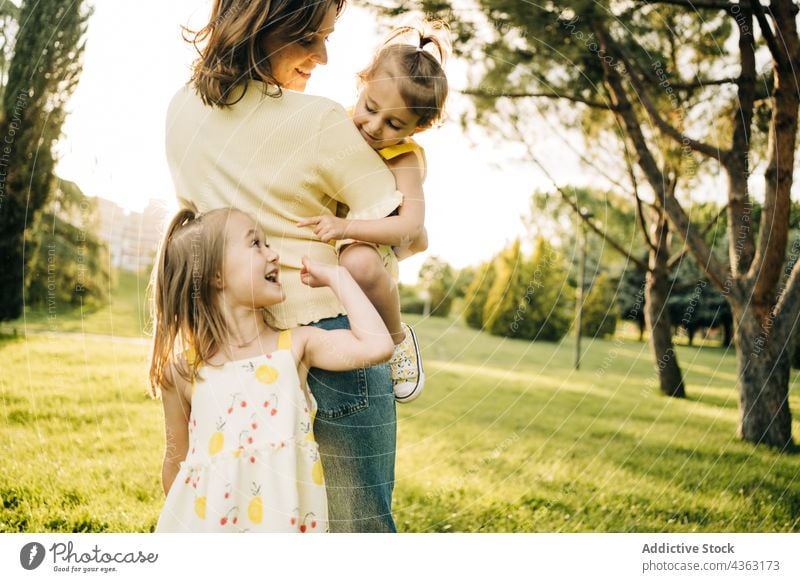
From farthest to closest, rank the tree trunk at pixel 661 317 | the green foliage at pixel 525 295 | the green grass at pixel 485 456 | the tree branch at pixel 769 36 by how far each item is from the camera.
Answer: the green foliage at pixel 525 295 < the tree trunk at pixel 661 317 < the tree branch at pixel 769 36 < the green grass at pixel 485 456

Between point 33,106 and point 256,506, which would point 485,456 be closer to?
point 256,506

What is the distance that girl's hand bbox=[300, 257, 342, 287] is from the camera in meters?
1.56

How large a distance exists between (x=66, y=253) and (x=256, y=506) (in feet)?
15.9

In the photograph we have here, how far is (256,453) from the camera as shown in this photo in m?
1.63

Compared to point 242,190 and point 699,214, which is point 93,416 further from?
point 699,214

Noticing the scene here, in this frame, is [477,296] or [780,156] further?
[477,296]

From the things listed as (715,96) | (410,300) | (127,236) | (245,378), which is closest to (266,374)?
(245,378)

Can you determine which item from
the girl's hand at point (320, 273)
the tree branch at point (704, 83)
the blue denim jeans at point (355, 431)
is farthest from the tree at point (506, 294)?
the girl's hand at point (320, 273)

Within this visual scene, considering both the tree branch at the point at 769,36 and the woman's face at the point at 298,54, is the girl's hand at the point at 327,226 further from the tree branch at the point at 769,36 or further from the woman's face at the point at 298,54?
the tree branch at the point at 769,36

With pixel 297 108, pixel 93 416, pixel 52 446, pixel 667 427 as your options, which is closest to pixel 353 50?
pixel 297 108

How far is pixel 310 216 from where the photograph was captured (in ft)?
5.29

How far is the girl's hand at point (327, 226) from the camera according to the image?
1.58 metres

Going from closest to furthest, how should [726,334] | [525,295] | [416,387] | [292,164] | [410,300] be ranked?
[292,164]
[416,387]
[410,300]
[525,295]
[726,334]

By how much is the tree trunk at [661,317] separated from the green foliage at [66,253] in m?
Result: 4.01
